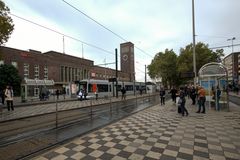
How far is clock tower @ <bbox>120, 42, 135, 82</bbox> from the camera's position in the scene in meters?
83.3

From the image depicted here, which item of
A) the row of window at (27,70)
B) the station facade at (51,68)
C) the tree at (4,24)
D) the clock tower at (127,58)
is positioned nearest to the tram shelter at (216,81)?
the tree at (4,24)

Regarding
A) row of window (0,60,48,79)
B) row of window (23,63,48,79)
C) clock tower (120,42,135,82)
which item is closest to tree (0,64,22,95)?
row of window (0,60,48,79)

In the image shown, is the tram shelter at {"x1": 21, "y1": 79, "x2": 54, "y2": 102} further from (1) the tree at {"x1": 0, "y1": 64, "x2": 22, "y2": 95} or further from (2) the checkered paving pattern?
(2) the checkered paving pattern

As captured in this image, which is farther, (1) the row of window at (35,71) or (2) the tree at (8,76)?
(1) the row of window at (35,71)

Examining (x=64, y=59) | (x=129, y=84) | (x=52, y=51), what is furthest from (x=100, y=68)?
(x=129, y=84)

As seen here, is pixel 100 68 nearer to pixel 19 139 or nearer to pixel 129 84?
pixel 129 84

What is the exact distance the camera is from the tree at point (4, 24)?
53.5 ft

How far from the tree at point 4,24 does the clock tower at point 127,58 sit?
6672cm

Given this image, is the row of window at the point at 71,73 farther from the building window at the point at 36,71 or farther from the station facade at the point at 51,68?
the building window at the point at 36,71

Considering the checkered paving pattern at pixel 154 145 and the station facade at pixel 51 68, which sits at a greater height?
the station facade at pixel 51 68

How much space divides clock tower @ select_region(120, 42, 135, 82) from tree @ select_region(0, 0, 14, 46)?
6672 centimetres

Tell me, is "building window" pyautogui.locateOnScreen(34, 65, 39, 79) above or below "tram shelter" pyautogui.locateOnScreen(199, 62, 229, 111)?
above

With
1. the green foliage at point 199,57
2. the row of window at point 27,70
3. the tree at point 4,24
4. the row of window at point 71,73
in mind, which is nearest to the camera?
the tree at point 4,24

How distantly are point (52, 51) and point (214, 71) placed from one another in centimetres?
5440
